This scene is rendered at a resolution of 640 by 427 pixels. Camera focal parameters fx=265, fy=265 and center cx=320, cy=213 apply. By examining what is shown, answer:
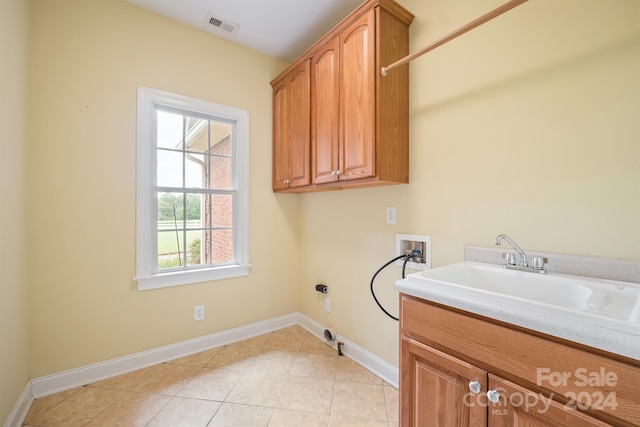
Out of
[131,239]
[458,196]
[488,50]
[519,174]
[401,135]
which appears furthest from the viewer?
[131,239]

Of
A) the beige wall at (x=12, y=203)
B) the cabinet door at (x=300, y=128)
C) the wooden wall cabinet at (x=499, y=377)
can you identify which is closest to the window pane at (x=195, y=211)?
the cabinet door at (x=300, y=128)

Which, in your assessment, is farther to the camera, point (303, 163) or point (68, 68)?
point (303, 163)

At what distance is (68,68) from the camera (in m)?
1.82

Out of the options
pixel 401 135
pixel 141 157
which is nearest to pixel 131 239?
pixel 141 157

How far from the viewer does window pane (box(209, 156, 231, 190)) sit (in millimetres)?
2516

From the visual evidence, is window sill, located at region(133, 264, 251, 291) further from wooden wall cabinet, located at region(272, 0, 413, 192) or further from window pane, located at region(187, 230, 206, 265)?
wooden wall cabinet, located at region(272, 0, 413, 192)

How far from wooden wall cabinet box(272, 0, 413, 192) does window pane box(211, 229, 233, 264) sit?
1186 millimetres

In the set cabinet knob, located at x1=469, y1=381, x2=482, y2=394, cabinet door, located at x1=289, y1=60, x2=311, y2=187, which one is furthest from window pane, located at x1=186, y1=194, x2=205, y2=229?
cabinet knob, located at x1=469, y1=381, x2=482, y2=394

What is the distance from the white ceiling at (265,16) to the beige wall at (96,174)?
0.39ft

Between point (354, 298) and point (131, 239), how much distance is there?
1828mm

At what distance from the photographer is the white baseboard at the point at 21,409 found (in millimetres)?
1431

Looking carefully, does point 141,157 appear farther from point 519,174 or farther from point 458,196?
point 519,174

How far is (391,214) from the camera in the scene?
1910mm

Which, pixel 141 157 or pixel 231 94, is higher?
pixel 231 94
